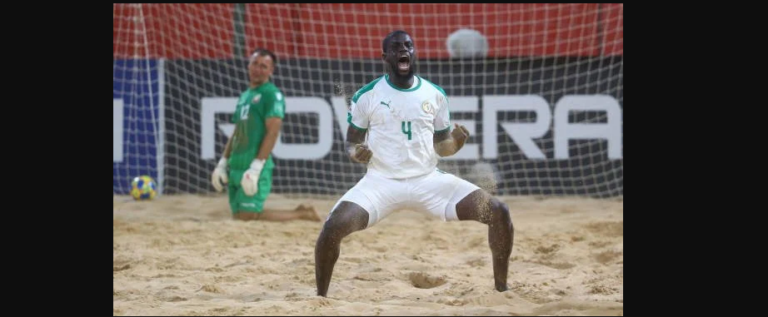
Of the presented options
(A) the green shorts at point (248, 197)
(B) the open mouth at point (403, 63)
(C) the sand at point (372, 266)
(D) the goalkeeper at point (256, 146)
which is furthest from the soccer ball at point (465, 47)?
(B) the open mouth at point (403, 63)

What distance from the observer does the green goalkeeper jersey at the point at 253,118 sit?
29.0ft

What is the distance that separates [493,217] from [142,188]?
20.9 ft

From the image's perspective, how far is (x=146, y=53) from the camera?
11391mm

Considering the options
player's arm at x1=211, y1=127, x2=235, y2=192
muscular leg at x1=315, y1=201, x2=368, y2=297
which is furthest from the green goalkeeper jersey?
muscular leg at x1=315, y1=201, x2=368, y2=297

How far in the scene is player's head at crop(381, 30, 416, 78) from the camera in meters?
5.53

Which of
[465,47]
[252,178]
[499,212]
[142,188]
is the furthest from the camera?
[465,47]

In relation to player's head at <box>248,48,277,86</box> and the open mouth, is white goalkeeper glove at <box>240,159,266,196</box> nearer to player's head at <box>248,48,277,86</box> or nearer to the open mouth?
player's head at <box>248,48,277,86</box>

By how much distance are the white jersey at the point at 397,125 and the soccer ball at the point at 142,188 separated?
5.72 m

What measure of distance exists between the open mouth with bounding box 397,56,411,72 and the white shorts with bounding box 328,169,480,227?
25.4 inches

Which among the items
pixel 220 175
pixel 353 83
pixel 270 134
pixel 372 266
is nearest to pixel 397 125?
pixel 372 266

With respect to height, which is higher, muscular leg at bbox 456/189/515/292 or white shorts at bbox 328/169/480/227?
white shorts at bbox 328/169/480/227

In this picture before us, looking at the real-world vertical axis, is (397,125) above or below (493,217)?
above

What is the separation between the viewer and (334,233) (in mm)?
5250

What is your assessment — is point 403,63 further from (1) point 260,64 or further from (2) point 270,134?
(1) point 260,64
